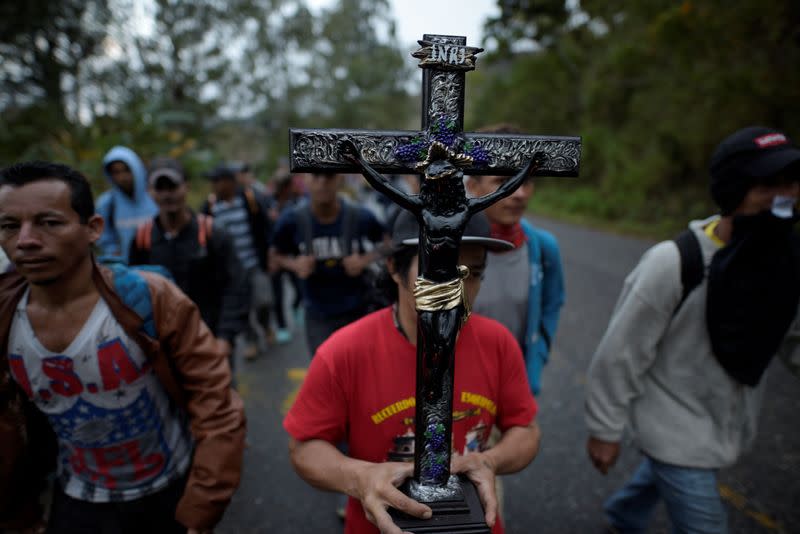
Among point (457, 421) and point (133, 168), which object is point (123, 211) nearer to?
point (133, 168)

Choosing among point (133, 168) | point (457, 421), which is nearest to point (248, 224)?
point (133, 168)

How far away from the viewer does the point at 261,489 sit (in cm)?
346

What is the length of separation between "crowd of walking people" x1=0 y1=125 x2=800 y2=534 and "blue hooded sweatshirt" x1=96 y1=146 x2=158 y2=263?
2.08 metres

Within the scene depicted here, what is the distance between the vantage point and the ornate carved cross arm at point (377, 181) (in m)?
1.15

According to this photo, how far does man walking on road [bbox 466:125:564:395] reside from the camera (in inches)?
101

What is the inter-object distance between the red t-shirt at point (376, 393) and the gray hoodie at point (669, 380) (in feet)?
3.07

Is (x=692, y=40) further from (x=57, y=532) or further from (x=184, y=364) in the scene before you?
(x=57, y=532)

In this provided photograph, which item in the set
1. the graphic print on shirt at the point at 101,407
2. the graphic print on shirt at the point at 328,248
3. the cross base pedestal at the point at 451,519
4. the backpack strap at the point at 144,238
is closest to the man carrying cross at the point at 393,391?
A: the cross base pedestal at the point at 451,519

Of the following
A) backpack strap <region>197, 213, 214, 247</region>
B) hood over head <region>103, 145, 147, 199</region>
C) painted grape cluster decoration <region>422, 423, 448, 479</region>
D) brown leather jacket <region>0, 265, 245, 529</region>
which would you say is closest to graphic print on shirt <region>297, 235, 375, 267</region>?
backpack strap <region>197, 213, 214, 247</region>

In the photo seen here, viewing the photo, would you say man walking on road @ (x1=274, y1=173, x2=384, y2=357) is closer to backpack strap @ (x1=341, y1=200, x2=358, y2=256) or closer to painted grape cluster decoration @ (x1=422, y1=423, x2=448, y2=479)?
backpack strap @ (x1=341, y1=200, x2=358, y2=256)

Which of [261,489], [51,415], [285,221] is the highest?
[285,221]

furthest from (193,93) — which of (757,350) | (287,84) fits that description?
(757,350)

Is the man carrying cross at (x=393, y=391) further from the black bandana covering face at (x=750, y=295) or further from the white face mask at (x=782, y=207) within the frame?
the white face mask at (x=782, y=207)

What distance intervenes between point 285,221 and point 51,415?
2.35 m
